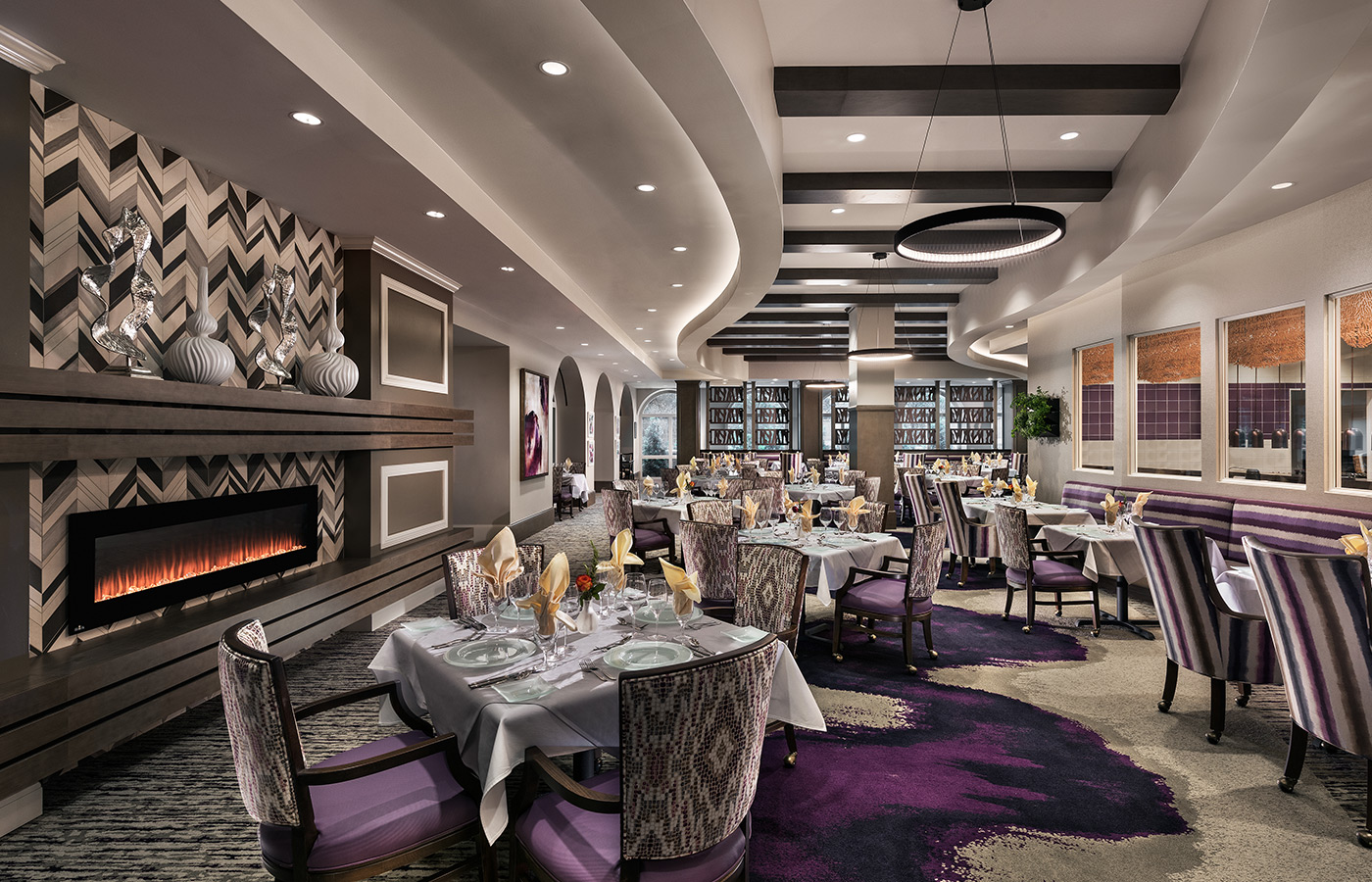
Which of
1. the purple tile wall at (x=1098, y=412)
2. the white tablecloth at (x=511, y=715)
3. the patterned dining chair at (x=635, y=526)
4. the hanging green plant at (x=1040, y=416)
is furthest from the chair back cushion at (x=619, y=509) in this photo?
the purple tile wall at (x=1098, y=412)

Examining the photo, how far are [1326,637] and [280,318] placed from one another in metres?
5.69

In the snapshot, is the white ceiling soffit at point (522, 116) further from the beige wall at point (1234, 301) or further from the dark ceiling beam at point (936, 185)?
the beige wall at point (1234, 301)

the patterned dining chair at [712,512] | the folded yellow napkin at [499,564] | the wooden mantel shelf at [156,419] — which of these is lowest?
the patterned dining chair at [712,512]

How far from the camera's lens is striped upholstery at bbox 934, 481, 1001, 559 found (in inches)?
256

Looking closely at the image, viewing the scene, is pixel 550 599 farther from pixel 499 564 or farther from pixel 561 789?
pixel 561 789

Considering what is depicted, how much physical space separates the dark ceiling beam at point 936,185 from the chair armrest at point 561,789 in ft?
15.0

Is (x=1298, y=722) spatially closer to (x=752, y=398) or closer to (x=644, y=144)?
(x=644, y=144)

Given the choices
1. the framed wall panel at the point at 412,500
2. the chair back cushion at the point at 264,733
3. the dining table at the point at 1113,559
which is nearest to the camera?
the chair back cushion at the point at 264,733

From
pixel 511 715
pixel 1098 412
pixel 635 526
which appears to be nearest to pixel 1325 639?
pixel 511 715

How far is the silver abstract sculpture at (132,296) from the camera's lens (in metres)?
2.86

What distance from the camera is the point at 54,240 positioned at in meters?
2.86

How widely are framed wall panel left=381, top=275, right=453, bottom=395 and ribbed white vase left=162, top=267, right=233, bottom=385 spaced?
1.88 meters

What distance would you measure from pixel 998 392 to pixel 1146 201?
44.4 ft

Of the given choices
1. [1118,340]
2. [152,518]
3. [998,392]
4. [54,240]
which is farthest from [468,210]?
[998,392]
